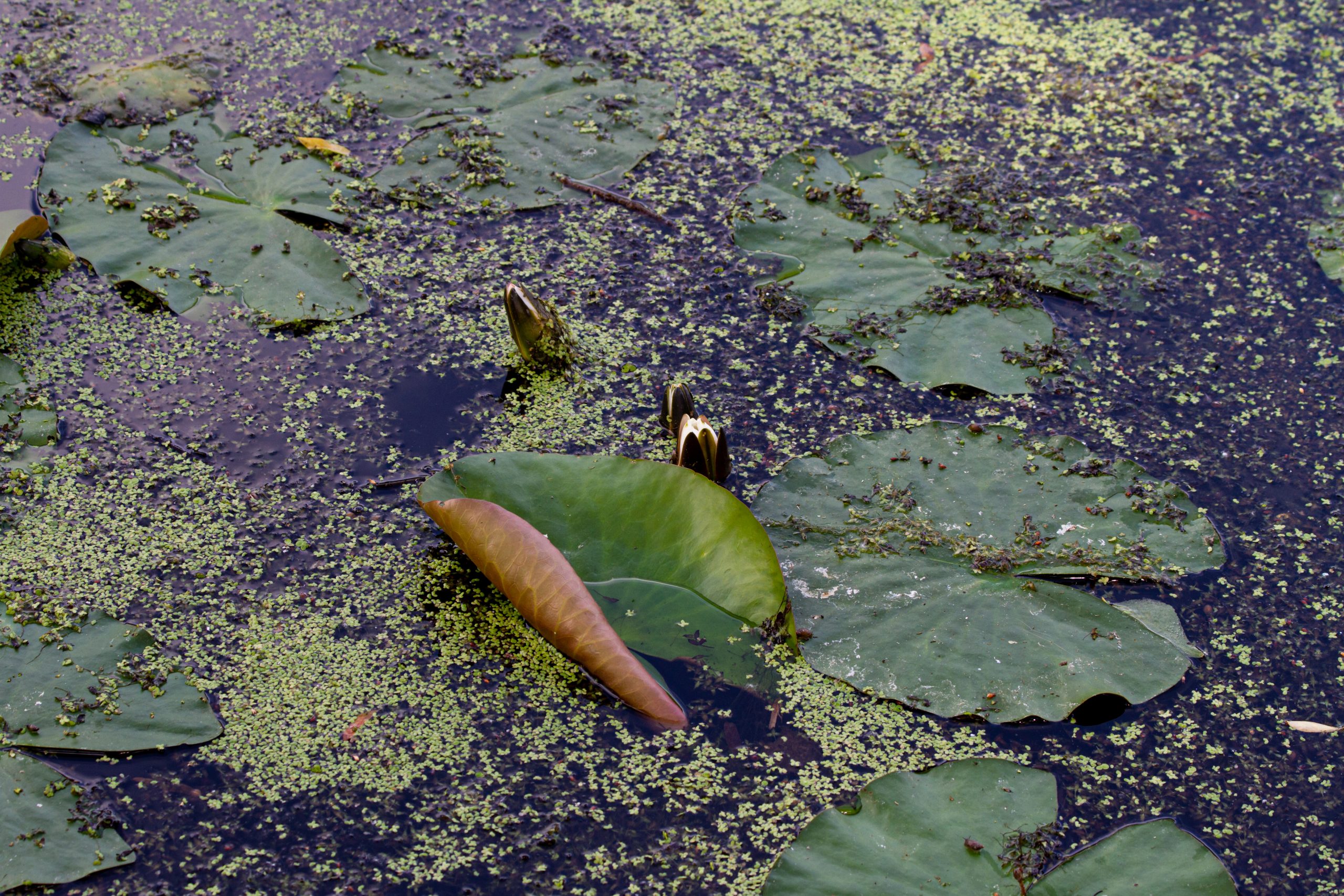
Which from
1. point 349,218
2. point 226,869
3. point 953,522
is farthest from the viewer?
point 349,218

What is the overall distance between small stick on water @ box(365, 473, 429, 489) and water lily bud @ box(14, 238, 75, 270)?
3.81 ft

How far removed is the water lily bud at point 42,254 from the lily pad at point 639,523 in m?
1.36

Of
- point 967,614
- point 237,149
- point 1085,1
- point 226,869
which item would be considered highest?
point 1085,1

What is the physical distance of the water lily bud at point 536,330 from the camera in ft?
7.52

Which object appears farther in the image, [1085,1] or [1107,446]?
[1085,1]

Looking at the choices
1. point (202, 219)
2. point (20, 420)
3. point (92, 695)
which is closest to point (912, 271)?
point (202, 219)

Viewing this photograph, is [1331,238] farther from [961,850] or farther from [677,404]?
[961,850]

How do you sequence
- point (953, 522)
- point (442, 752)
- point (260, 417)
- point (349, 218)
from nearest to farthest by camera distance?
point (442, 752) < point (953, 522) < point (260, 417) < point (349, 218)

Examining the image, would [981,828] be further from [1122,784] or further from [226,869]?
[226,869]

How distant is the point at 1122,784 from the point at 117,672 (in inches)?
71.2

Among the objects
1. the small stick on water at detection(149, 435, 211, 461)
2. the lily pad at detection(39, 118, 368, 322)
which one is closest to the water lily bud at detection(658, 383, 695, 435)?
the lily pad at detection(39, 118, 368, 322)

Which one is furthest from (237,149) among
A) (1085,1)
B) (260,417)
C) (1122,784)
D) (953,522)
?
(1085,1)

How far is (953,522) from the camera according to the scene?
1982 millimetres

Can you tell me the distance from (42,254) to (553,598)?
179 centimetres
